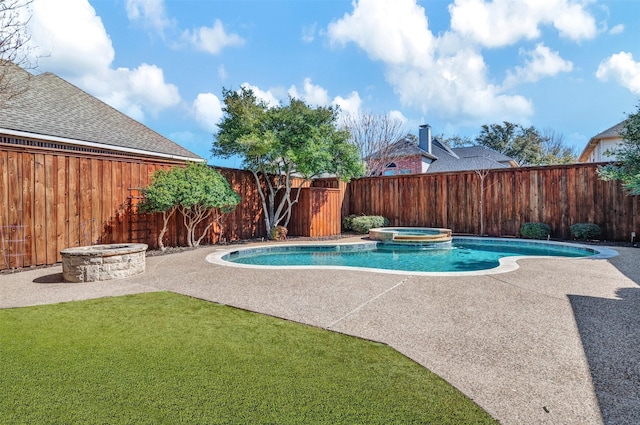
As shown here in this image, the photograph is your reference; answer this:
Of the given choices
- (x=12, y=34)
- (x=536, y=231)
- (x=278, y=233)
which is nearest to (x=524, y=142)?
(x=536, y=231)

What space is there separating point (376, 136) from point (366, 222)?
1158 centimetres

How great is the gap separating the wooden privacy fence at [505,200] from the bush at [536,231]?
1.32 ft

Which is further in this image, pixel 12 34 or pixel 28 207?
pixel 28 207

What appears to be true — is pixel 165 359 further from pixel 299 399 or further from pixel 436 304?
pixel 436 304

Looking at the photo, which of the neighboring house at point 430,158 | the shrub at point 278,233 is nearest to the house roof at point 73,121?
the shrub at point 278,233

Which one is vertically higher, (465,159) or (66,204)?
(465,159)

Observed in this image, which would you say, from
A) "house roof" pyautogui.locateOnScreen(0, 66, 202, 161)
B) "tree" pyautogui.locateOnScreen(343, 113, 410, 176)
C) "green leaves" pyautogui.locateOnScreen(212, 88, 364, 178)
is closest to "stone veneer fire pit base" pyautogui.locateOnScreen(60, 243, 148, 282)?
"house roof" pyautogui.locateOnScreen(0, 66, 202, 161)

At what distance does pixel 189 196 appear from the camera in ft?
27.0

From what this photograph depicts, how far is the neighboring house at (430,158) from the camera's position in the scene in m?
23.3

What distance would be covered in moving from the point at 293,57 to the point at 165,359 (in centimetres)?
1330

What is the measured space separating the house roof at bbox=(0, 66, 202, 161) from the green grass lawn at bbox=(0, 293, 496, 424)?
536 centimetres

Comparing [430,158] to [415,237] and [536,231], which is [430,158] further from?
[415,237]

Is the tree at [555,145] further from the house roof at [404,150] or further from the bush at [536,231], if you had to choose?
the bush at [536,231]

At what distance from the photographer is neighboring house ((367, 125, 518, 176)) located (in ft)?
76.4
